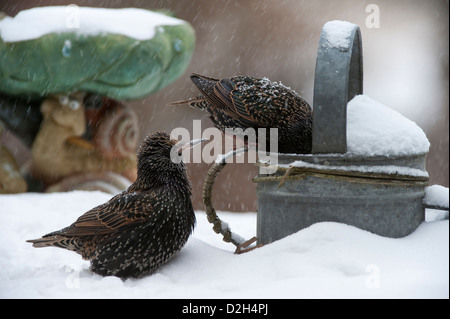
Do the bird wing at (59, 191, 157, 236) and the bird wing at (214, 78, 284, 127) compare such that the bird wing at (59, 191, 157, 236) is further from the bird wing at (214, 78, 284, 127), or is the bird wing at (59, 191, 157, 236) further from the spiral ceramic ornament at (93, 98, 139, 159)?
the spiral ceramic ornament at (93, 98, 139, 159)

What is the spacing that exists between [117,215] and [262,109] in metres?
0.77

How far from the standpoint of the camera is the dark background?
487 centimetres

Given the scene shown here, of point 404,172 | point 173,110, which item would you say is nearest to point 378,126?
point 404,172

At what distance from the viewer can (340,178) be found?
177cm

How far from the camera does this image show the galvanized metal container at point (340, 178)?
5.76 feet

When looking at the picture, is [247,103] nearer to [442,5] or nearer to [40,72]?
[40,72]

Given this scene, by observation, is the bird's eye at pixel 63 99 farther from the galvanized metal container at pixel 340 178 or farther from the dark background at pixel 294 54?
the galvanized metal container at pixel 340 178

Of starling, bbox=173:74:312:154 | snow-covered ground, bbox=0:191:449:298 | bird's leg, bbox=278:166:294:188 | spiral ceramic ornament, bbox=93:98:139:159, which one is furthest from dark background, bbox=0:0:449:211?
bird's leg, bbox=278:166:294:188

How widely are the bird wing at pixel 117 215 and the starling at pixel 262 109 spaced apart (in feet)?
1.88

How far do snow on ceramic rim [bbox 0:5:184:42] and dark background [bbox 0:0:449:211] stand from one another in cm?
71

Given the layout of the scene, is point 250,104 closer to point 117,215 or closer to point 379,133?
point 379,133

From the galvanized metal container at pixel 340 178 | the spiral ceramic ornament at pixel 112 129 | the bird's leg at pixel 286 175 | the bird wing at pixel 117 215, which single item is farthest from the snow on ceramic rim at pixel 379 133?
the spiral ceramic ornament at pixel 112 129
